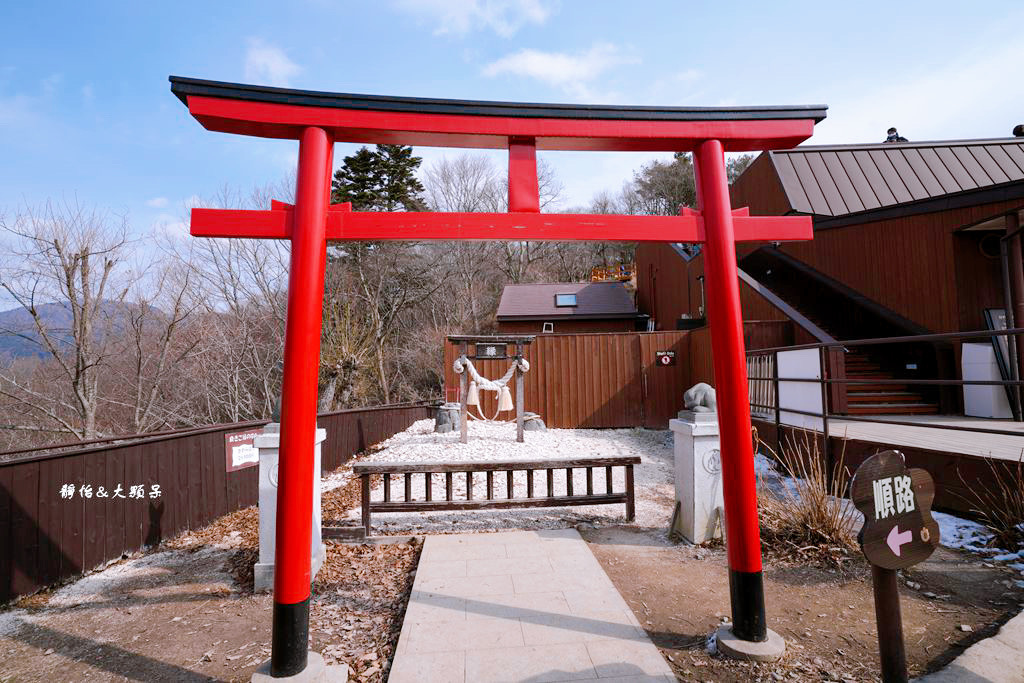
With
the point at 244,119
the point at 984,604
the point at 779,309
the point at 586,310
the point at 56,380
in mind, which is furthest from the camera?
the point at 586,310

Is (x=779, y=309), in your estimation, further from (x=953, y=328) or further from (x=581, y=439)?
(x=581, y=439)

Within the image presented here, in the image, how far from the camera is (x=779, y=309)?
28.7ft

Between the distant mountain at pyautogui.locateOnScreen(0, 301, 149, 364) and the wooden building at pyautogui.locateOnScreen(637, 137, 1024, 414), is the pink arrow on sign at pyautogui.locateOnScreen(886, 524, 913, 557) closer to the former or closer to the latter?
the wooden building at pyautogui.locateOnScreen(637, 137, 1024, 414)

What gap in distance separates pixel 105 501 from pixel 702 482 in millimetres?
5655

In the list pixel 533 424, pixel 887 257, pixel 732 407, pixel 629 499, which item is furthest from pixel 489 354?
pixel 887 257

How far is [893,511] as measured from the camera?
196 cm

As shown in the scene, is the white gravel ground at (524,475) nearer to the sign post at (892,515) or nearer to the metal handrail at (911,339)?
the metal handrail at (911,339)

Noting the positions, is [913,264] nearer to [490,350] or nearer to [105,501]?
[490,350]

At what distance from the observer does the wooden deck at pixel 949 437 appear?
4.52 m

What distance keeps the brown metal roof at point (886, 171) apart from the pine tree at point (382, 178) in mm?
16128

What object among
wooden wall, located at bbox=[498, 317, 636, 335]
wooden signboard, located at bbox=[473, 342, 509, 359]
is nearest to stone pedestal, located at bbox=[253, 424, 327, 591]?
wooden signboard, located at bbox=[473, 342, 509, 359]

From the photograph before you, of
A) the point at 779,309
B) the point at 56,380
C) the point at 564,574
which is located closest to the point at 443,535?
the point at 564,574

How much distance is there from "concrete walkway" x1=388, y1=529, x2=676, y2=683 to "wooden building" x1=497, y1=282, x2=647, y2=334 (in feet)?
54.3

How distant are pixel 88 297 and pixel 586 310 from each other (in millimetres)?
16380
